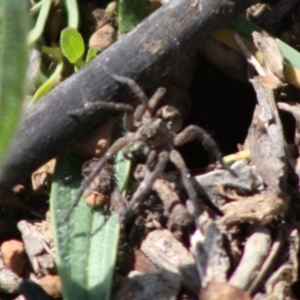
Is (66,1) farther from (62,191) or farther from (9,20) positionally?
(9,20)

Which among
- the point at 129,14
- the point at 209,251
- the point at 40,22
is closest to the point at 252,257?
the point at 209,251

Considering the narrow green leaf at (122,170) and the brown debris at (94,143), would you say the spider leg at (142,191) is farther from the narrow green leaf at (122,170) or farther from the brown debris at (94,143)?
the brown debris at (94,143)

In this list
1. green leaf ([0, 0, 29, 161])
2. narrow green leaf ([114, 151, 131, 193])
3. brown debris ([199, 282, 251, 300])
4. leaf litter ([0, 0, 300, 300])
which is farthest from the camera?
narrow green leaf ([114, 151, 131, 193])

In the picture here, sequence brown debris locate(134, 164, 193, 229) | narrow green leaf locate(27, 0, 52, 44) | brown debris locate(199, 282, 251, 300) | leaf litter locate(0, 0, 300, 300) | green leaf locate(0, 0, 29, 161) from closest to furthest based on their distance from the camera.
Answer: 1. green leaf locate(0, 0, 29, 161)
2. brown debris locate(199, 282, 251, 300)
3. leaf litter locate(0, 0, 300, 300)
4. brown debris locate(134, 164, 193, 229)
5. narrow green leaf locate(27, 0, 52, 44)

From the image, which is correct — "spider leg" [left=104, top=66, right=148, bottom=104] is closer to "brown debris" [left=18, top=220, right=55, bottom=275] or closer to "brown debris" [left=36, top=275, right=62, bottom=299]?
"brown debris" [left=18, top=220, right=55, bottom=275]

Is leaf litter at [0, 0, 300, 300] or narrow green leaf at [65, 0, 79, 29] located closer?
leaf litter at [0, 0, 300, 300]

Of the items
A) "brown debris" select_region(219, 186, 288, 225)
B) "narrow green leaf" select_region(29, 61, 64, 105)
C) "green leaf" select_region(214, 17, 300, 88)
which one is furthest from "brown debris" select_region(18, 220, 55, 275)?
"green leaf" select_region(214, 17, 300, 88)
